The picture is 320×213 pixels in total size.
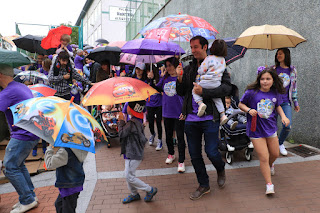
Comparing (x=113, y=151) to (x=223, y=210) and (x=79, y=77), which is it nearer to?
(x=79, y=77)

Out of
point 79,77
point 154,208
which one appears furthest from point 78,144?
point 79,77

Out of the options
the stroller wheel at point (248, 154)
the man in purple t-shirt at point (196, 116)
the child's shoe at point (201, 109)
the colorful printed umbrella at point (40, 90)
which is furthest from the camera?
the stroller wheel at point (248, 154)

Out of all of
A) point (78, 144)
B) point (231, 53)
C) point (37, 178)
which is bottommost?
point (37, 178)

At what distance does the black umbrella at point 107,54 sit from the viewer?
5.97m

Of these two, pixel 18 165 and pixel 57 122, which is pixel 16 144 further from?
pixel 57 122

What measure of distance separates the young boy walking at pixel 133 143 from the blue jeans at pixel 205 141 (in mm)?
698

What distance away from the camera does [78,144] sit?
2.05 metres

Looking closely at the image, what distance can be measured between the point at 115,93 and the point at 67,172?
1029 millimetres

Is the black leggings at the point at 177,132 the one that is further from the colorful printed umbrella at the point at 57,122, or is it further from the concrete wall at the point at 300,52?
the concrete wall at the point at 300,52

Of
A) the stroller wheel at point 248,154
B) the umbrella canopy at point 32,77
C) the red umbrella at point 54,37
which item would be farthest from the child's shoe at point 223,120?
the red umbrella at point 54,37

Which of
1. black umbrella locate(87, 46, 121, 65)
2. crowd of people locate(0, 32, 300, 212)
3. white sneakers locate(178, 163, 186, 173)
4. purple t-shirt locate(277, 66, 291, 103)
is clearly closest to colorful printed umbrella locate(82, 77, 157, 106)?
crowd of people locate(0, 32, 300, 212)

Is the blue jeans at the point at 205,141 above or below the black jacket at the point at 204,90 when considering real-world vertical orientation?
below

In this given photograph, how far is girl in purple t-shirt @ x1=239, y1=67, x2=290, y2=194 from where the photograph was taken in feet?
11.5

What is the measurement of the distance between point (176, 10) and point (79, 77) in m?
7.67
